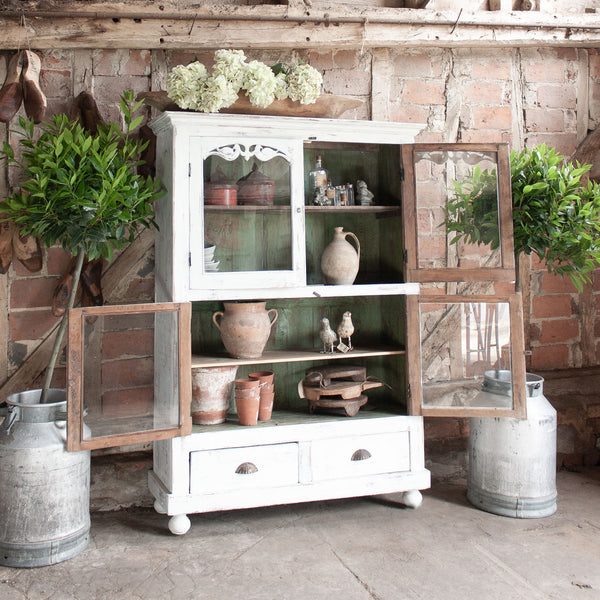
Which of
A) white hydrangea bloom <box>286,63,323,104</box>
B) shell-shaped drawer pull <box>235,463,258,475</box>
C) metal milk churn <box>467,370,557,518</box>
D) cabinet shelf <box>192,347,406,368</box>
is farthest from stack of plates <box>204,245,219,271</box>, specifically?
metal milk churn <box>467,370,557,518</box>

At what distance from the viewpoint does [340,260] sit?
3141 millimetres

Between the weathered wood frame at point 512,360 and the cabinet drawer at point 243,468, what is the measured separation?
2.19 ft

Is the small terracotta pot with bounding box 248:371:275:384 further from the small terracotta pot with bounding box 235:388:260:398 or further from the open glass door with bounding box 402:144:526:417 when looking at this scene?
the open glass door with bounding box 402:144:526:417

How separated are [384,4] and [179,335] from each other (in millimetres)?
2293

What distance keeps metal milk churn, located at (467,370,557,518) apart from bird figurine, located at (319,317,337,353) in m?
0.79

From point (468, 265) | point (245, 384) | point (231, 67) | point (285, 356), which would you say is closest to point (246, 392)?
point (245, 384)

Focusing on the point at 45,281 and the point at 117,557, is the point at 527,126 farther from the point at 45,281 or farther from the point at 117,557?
the point at 117,557

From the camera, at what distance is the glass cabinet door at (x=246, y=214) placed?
2.78m

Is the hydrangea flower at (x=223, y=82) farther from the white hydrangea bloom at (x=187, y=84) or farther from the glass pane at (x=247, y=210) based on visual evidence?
the glass pane at (x=247, y=210)

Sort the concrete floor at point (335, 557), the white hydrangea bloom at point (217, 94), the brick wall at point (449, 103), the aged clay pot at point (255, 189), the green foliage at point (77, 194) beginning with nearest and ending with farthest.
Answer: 1. the concrete floor at point (335, 557)
2. the green foliage at point (77, 194)
3. the white hydrangea bloom at point (217, 94)
4. the aged clay pot at point (255, 189)
5. the brick wall at point (449, 103)

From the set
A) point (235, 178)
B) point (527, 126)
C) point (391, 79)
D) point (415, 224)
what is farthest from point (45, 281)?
point (527, 126)

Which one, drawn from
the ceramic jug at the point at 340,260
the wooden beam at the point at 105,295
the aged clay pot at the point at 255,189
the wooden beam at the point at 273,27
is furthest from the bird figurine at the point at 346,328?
the wooden beam at the point at 273,27

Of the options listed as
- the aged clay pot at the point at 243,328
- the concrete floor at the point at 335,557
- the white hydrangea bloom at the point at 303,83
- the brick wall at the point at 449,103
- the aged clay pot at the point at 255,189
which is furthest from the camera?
the brick wall at the point at 449,103

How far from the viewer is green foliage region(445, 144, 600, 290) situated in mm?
2992
